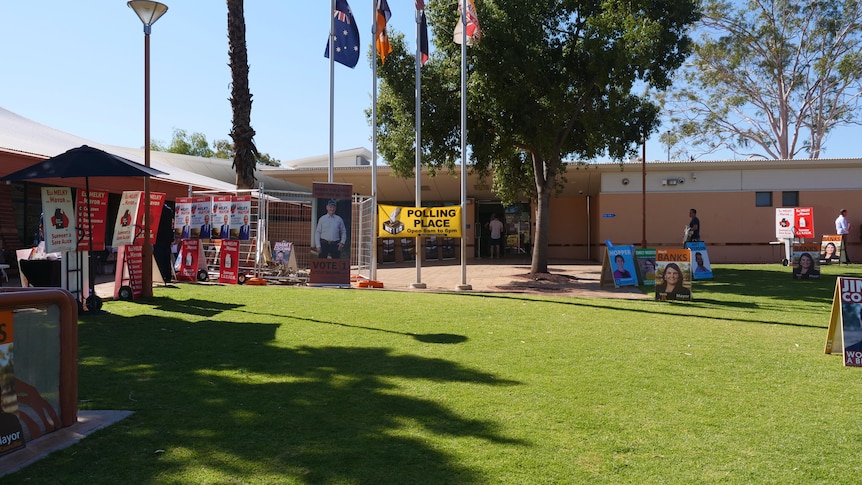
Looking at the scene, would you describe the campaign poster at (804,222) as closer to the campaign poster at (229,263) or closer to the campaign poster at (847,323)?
the campaign poster at (847,323)

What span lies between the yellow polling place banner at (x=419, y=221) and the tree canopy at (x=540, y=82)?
3403 millimetres

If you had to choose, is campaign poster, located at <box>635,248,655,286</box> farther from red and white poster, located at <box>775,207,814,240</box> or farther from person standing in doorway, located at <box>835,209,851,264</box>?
person standing in doorway, located at <box>835,209,851,264</box>

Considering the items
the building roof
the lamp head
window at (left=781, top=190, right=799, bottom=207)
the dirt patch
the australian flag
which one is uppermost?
the australian flag

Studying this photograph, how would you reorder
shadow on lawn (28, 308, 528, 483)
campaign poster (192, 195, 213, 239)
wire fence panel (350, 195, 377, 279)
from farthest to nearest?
1. wire fence panel (350, 195, 377, 279)
2. campaign poster (192, 195, 213, 239)
3. shadow on lawn (28, 308, 528, 483)

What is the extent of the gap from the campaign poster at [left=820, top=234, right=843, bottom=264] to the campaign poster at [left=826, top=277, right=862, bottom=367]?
58.5 ft

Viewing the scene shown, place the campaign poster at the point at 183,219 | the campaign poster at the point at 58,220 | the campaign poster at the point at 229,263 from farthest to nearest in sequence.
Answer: the campaign poster at the point at 229,263
the campaign poster at the point at 183,219
the campaign poster at the point at 58,220

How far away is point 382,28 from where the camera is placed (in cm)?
1471

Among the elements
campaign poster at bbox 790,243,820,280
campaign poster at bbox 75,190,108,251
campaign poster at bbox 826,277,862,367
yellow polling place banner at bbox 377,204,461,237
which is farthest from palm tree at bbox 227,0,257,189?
campaign poster at bbox 790,243,820,280

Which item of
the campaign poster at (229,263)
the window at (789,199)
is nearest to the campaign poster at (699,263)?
the window at (789,199)

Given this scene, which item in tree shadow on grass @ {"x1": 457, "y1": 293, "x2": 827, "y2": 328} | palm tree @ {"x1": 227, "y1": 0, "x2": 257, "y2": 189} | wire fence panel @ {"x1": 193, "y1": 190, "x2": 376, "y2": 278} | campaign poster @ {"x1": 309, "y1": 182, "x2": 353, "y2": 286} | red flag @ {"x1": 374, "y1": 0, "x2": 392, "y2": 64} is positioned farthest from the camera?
palm tree @ {"x1": 227, "y1": 0, "x2": 257, "y2": 189}

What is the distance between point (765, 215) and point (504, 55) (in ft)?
50.0

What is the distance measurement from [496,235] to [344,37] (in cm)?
1455

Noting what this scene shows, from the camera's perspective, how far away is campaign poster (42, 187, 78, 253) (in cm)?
884

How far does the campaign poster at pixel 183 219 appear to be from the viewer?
561 inches
